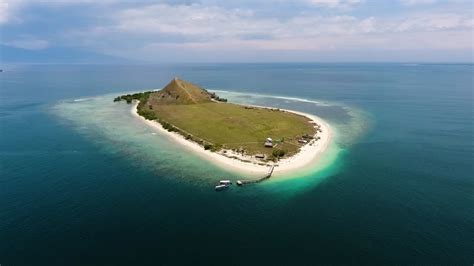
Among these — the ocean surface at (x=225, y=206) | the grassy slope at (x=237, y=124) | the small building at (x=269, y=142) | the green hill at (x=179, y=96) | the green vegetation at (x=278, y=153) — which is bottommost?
the ocean surface at (x=225, y=206)

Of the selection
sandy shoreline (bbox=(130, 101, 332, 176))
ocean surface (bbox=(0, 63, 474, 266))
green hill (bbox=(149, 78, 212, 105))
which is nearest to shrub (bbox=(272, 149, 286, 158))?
sandy shoreline (bbox=(130, 101, 332, 176))

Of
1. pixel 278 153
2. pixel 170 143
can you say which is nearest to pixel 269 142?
pixel 278 153

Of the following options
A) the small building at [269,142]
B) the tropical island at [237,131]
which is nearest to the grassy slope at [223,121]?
the tropical island at [237,131]

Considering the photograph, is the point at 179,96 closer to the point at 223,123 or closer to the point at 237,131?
the point at 223,123

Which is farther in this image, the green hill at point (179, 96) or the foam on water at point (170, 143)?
the green hill at point (179, 96)

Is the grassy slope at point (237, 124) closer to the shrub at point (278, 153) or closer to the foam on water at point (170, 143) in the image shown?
the shrub at point (278, 153)

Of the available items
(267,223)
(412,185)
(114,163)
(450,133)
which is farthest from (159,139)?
(450,133)

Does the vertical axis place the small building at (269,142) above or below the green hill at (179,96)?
below
